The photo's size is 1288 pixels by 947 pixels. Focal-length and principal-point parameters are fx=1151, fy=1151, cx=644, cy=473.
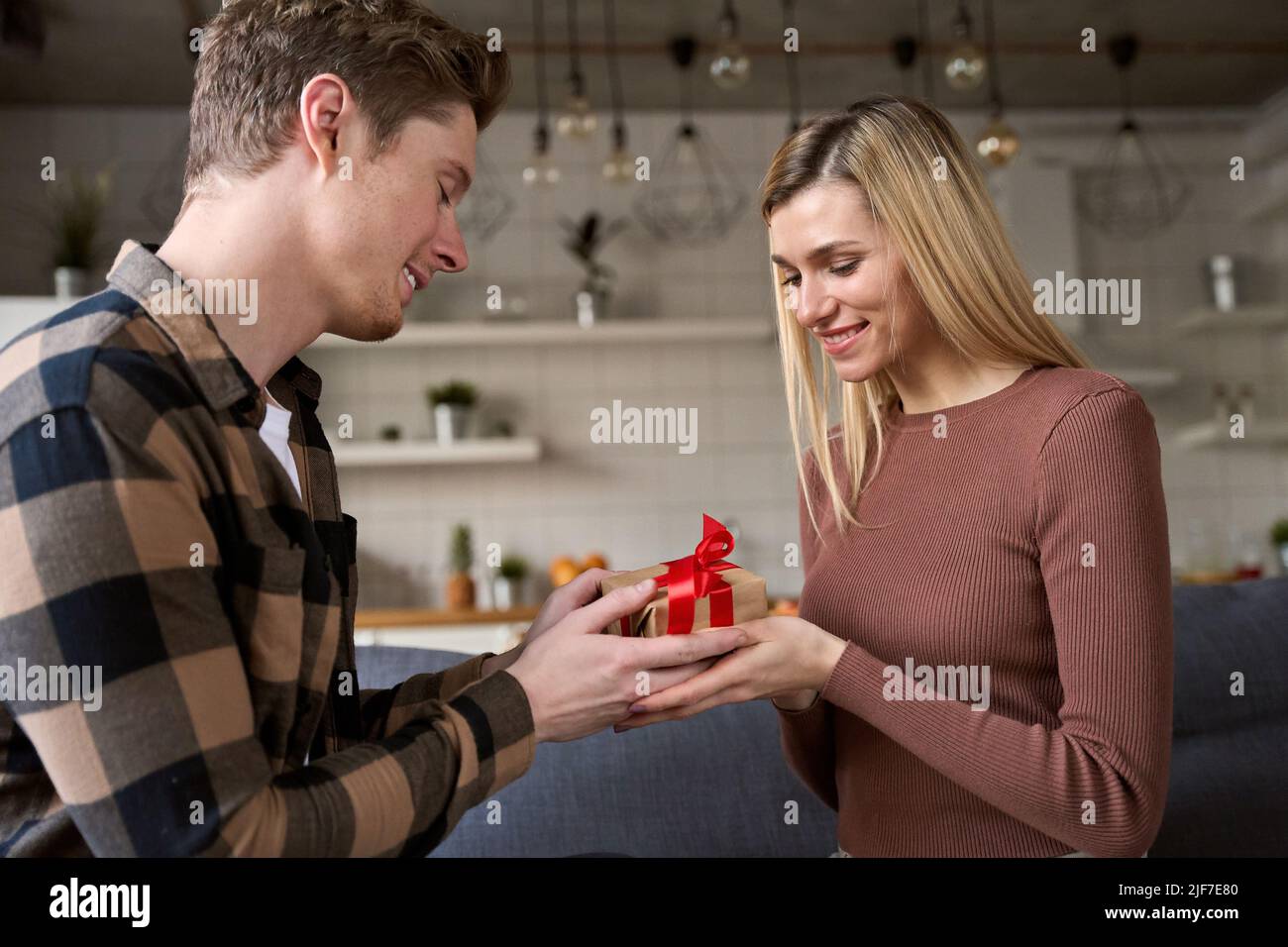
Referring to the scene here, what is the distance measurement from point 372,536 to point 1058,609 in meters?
3.66

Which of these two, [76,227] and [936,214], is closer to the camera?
[936,214]

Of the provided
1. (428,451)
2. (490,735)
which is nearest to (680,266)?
(428,451)

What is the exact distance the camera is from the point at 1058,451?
51.7 inches

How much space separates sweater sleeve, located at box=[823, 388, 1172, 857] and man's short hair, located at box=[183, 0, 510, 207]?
79 cm

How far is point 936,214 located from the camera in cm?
146

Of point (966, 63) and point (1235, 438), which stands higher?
point (966, 63)

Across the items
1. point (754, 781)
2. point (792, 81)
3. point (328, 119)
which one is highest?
point (792, 81)

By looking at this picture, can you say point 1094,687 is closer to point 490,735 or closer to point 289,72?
point 490,735

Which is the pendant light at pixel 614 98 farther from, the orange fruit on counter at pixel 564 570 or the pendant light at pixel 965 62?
the orange fruit on counter at pixel 564 570

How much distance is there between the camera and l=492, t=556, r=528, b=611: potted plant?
4.39m

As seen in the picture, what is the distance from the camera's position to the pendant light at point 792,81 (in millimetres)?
3969

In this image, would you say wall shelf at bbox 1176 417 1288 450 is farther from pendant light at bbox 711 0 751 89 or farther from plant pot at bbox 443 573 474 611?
plant pot at bbox 443 573 474 611

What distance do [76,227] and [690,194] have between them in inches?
92.0
